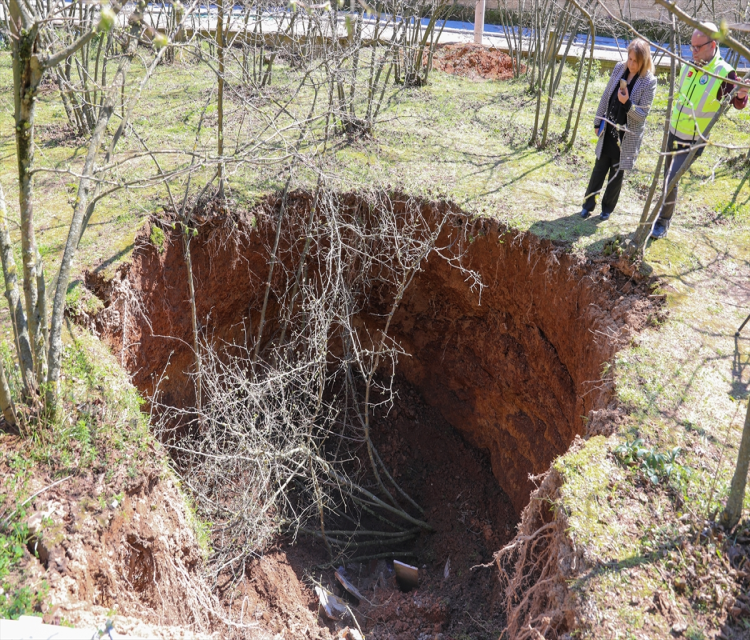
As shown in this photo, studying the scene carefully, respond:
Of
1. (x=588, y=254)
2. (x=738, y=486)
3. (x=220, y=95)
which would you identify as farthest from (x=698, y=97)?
(x=220, y=95)

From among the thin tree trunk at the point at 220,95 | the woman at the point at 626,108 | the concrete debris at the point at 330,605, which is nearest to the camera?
the woman at the point at 626,108

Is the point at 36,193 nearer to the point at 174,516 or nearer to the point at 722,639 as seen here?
the point at 174,516

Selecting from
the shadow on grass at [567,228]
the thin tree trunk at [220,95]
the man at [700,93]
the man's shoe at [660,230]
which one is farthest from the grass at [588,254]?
the thin tree trunk at [220,95]

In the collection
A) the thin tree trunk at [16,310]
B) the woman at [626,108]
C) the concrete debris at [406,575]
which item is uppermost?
the woman at [626,108]

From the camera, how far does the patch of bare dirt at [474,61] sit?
39.4 feet

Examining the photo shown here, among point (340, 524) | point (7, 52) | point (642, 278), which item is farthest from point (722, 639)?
point (7, 52)

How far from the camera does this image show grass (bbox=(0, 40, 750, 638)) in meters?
3.52

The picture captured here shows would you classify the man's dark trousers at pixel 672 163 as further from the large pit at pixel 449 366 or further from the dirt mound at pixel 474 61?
the dirt mound at pixel 474 61

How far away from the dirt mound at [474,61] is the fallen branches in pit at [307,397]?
6626mm

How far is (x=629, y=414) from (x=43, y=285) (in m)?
4.42

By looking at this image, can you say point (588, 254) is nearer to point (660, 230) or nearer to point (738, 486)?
point (660, 230)

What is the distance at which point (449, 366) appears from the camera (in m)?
8.11

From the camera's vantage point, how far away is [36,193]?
6695mm

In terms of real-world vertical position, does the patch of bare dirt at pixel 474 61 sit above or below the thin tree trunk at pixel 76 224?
above
